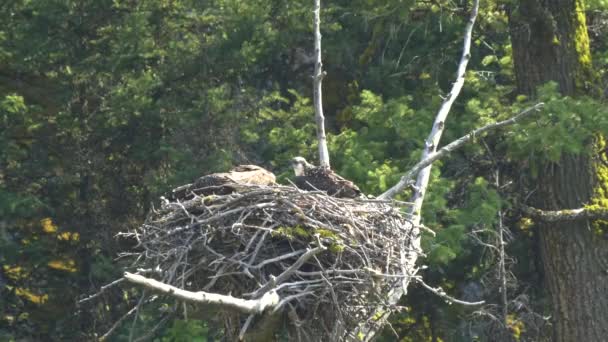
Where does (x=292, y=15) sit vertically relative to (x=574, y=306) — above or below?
above

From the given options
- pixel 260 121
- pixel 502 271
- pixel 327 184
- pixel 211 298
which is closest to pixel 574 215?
pixel 502 271

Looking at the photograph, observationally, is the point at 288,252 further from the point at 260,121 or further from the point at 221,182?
the point at 260,121

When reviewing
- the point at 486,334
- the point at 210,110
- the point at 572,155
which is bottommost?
the point at 486,334

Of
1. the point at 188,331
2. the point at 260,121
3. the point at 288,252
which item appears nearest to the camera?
the point at 288,252

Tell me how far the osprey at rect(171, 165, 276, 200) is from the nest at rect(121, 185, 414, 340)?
22 cm

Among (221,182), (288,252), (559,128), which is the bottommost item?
(559,128)

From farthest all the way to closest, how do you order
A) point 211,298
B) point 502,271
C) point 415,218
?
point 502,271, point 415,218, point 211,298

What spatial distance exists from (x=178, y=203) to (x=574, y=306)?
6323 millimetres

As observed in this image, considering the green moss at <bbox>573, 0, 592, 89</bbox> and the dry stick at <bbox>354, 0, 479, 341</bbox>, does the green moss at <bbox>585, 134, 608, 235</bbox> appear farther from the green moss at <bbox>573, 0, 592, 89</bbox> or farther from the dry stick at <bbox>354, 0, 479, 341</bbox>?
the dry stick at <bbox>354, 0, 479, 341</bbox>

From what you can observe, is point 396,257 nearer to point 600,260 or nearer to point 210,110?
point 600,260

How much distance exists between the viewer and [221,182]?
316 inches

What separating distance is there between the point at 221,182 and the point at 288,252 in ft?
3.12

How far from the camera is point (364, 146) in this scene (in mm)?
12688

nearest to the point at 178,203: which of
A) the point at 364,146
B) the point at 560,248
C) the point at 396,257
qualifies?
the point at 396,257
